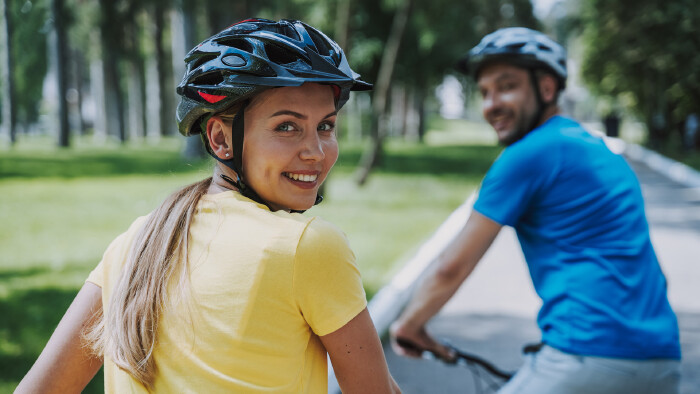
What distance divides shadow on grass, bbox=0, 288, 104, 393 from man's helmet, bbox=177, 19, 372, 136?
3423 mm

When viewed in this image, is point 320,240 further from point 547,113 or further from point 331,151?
point 547,113

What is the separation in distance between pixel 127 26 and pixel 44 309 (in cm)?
2213

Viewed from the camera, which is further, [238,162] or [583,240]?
[583,240]

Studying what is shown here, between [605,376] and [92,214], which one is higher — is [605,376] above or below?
above

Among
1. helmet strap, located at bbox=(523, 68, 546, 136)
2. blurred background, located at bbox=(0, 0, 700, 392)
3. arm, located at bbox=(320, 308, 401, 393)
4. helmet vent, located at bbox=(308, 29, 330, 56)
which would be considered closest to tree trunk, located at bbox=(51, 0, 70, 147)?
blurred background, located at bbox=(0, 0, 700, 392)

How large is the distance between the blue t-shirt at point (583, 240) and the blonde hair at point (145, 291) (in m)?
1.30

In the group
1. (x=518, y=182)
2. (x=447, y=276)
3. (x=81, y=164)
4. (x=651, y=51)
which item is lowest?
(x=81, y=164)

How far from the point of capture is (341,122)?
2161 centimetres

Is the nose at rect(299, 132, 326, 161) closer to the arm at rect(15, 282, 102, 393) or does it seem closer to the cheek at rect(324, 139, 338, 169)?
the cheek at rect(324, 139, 338, 169)

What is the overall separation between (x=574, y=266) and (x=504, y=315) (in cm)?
478

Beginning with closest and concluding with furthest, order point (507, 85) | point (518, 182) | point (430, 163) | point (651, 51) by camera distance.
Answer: point (518, 182) < point (507, 85) < point (430, 163) < point (651, 51)

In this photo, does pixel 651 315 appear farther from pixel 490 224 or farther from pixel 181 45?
pixel 181 45

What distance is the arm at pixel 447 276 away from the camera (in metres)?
2.72

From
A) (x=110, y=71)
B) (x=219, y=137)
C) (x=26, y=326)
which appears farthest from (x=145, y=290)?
(x=110, y=71)
